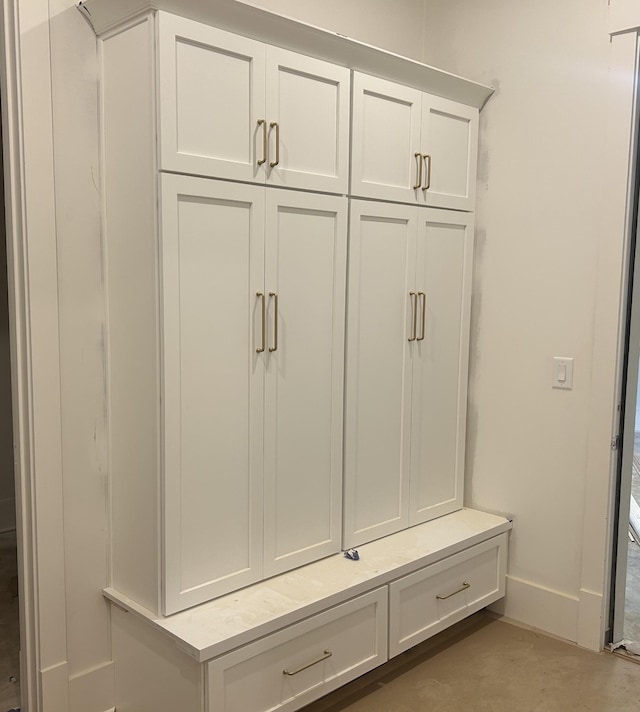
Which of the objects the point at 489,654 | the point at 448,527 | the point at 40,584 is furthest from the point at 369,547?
the point at 40,584

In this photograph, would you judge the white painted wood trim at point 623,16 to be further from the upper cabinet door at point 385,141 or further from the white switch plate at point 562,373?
the white switch plate at point 562,373

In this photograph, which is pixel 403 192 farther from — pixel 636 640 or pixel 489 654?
pixel 636 640

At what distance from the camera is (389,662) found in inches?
102

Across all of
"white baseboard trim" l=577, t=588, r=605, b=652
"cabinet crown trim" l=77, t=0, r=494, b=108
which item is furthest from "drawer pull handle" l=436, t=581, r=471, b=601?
"cabinet crown trim" l=77, t=0, r=494, b=108

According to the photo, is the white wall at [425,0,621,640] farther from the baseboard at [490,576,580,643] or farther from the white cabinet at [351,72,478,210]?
the white cabinet at [351,72,478,210]

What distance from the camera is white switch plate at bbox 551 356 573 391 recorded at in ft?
8.92

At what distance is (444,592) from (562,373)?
38.0 inches

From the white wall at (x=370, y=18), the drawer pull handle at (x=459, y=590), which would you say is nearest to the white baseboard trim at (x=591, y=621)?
the drawer pull handle at (x=459, y=590)

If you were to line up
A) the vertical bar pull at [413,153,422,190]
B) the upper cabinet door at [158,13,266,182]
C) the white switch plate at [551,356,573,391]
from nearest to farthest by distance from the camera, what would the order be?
→ the upper cabinet door at [158,13,266,182]
the vertical bar pull at [413,153,422,190]
the white switch plate at [551,356,573,391]

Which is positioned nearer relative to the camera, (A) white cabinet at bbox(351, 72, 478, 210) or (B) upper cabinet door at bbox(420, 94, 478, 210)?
(A) white cabinet at bbox(351, 72, 478, 210)

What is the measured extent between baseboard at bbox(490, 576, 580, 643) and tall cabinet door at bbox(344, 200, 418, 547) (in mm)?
631

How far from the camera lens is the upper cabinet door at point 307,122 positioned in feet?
6.92

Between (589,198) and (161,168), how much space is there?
5.39 feet

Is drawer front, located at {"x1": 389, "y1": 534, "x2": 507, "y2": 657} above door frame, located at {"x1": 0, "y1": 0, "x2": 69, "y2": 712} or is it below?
below
